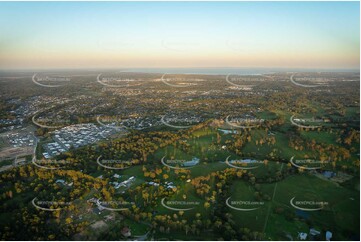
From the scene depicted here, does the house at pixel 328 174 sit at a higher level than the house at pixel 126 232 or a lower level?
higher

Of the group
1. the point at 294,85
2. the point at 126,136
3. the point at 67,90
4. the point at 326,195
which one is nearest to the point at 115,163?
the point at 126,136

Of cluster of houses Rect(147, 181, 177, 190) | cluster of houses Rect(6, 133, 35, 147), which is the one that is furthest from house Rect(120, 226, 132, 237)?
cluster of houses Rect(6, 133, 35, 147)

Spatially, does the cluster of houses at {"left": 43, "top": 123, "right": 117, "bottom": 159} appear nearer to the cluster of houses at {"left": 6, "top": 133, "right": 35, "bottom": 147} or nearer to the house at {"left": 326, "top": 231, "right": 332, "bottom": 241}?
the cluster of houses at {"left": 6, "top": 133, "right": 35, "bottom": 147}

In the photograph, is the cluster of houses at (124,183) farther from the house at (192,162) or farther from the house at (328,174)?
the house at (328,174)

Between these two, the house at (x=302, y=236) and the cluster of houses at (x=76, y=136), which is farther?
the cluster of houses at (x=76, y=136)

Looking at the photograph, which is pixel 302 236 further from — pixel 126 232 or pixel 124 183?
pixel 124 183

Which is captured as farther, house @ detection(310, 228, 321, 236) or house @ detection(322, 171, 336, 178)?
house @ detection(322, 171, 336, 178)

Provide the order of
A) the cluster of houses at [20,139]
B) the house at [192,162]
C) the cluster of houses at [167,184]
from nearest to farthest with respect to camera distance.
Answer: the cluster of houses at [167,184] < the house at [192,162] < the cluster of houses at [20,139]

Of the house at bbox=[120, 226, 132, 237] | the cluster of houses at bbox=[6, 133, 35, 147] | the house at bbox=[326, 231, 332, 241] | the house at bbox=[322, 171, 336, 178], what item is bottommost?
the house at bbox=[120, 226, 132, 237]

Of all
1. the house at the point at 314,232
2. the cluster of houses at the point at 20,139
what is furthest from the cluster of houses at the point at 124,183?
the house at the point at 314,232

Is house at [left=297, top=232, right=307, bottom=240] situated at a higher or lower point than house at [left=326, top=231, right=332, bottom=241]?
lower

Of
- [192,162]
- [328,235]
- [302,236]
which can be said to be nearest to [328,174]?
[328,235]

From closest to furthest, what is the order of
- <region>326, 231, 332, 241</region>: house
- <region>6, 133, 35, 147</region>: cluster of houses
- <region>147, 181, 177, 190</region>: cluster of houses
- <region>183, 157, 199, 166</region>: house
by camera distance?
<region>326, 231, 332, 241</region>: house
<region>147, 181, 177, 190</region>: cluster of houses
<region>183, 157, 199, 166</region>: house
<region>6, 133, 35, 147</region>: cluster of houses
